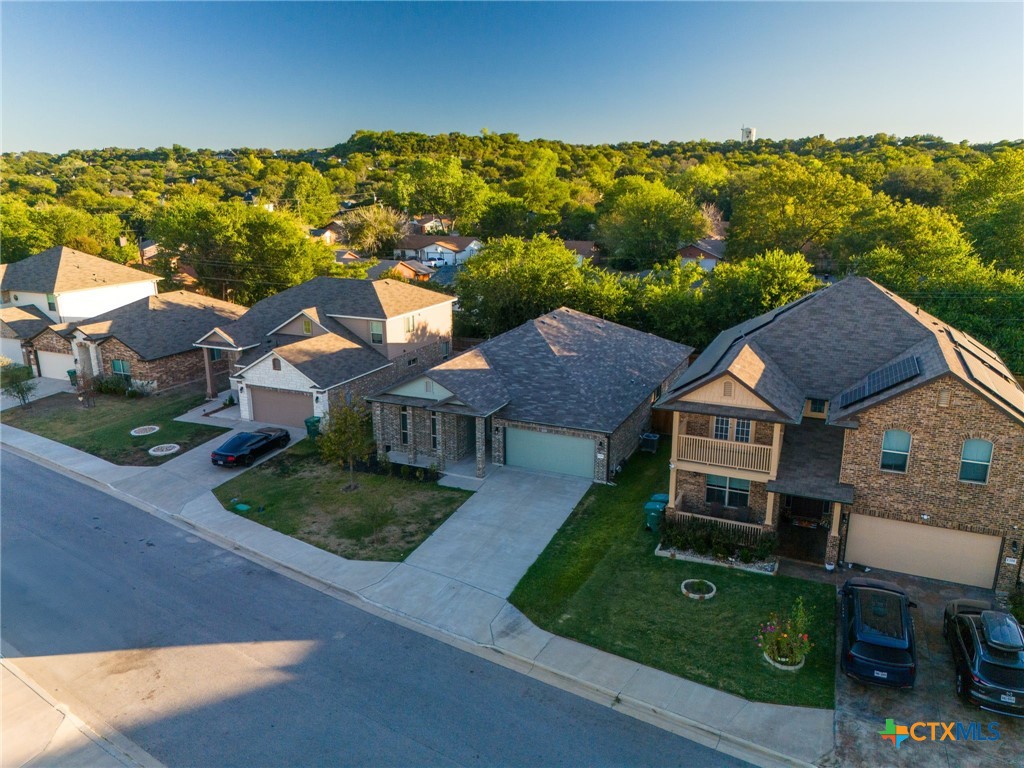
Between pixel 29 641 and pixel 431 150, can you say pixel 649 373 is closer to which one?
pixel 29 641

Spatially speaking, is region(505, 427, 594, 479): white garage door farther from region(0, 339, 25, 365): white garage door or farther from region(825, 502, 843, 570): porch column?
region(0, 339, 25, 365): white garage door

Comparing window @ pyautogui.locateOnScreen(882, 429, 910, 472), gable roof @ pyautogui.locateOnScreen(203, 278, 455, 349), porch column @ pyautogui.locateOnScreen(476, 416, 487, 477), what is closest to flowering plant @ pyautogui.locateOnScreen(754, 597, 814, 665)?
window @ pyautogui.locateOnScreen(882, 429, 910, 472)

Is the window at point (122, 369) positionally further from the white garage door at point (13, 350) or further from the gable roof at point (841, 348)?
the gable roof at point (841, 348)

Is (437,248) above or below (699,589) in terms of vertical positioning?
above

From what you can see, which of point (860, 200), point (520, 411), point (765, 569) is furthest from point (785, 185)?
point (765, 569)

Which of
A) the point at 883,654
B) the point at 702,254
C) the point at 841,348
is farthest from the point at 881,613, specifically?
the point at 702,254

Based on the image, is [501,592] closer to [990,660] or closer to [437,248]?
[990,660]
